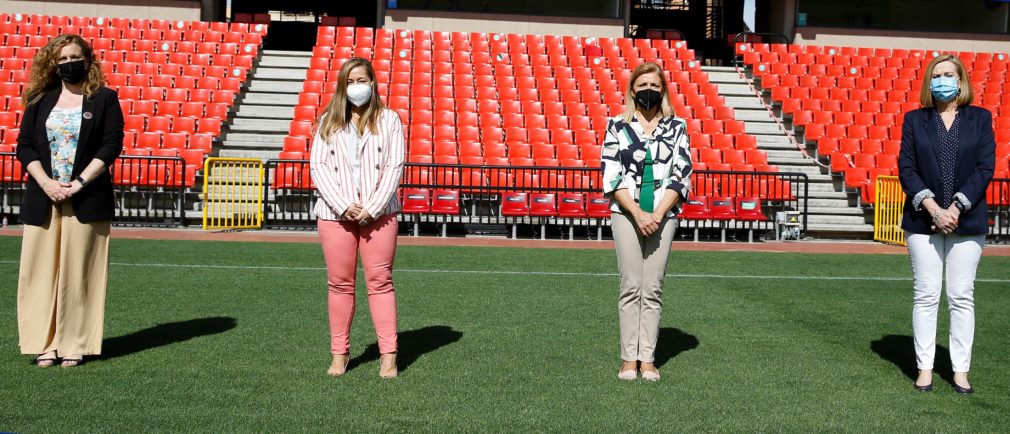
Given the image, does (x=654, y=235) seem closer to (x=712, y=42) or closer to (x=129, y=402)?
(x=129, y=402)

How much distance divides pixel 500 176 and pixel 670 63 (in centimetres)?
872

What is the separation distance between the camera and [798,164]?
792 inches

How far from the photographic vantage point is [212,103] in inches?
814

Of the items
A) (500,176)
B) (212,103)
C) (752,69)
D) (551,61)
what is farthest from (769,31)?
(212,103)

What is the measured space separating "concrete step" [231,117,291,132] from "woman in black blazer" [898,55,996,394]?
17001 millimetres

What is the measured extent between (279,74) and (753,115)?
11.7 metres

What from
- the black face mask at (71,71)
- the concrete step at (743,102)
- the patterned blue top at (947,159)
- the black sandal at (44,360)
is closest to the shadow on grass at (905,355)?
the patterned blue top at (947,159)

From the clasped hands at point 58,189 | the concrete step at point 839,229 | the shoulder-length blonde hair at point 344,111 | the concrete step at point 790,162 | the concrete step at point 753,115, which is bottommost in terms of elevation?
the concrete step at point 839,229

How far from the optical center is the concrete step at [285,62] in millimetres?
24266

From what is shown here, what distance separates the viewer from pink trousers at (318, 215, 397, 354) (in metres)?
5.24

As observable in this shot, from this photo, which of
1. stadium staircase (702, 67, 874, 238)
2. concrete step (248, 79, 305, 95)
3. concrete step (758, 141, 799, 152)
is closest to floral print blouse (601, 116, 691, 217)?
stadium staircase (702, 67, 874, 238)

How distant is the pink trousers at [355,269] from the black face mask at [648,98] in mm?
1523

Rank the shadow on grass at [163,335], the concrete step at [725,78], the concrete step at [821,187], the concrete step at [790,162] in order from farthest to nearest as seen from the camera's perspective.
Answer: the concrete step at [725,78]
the concrete step at [790,162]
the concrete step at [821,187]
the shadow on grass at [163,335]

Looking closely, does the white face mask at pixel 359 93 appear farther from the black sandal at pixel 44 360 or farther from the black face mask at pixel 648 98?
the black sandal at pixel 44 360
